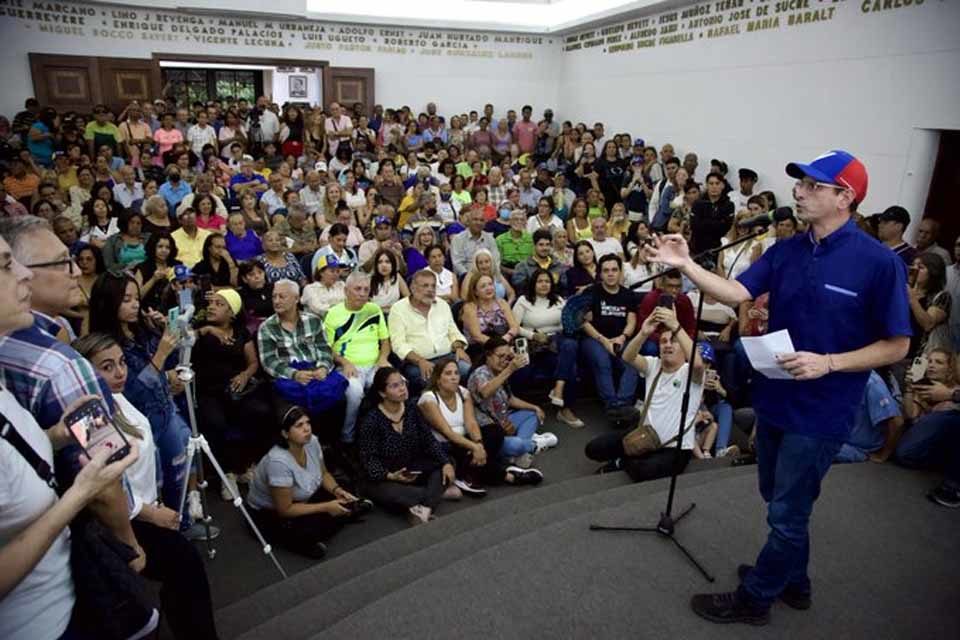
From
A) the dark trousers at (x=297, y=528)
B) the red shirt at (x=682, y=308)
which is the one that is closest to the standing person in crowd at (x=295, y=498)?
the dark trousers at (x=297, y=528)

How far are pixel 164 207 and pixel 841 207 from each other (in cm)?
613

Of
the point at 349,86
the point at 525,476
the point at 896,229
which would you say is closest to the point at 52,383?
the point at 525,476

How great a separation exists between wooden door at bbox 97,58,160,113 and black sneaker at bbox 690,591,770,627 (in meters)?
11.8

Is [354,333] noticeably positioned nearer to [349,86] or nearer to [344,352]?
[344,352]

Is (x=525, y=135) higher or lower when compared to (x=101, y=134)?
higher

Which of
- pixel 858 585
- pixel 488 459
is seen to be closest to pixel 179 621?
pixel 488 459

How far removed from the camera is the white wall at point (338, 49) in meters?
9.92

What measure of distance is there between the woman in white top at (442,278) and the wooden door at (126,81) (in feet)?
26.5

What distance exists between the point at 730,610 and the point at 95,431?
196 cm

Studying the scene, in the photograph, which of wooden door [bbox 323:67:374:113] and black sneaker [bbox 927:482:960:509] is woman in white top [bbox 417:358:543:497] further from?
wooden door [bbox 323:67:374:113]

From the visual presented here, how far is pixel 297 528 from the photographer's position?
317 cm

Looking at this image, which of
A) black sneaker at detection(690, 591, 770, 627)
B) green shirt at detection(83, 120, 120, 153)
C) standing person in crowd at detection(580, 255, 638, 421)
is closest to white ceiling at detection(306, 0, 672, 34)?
green shirt at detection(83, 120, 120, 153)

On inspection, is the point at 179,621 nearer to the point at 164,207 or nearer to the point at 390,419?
the point at 390,419

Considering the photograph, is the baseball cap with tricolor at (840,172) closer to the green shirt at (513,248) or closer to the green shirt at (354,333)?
the green shirt at (354,333)
